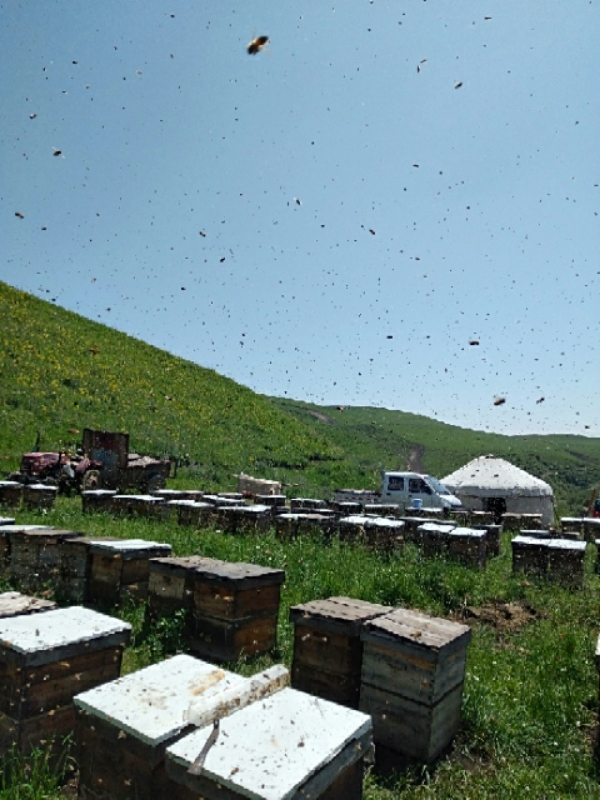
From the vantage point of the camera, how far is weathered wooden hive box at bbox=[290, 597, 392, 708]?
12.2 ft

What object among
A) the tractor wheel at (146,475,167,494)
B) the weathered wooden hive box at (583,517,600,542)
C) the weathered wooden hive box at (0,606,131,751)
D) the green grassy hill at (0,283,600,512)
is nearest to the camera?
the weathered wooden hive box at (0,606,131,751)

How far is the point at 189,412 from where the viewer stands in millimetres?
32562

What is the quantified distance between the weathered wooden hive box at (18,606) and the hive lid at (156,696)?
3.87 ft

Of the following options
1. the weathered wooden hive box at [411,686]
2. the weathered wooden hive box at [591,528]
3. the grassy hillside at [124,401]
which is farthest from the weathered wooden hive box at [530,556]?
the grassy hillside at [124,401]

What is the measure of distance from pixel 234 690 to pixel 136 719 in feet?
1.40

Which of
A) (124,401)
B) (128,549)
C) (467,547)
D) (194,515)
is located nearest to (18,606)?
(128,549)

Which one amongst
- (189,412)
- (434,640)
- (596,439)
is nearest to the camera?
(434,640)

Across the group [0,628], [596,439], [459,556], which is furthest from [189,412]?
[596,439]

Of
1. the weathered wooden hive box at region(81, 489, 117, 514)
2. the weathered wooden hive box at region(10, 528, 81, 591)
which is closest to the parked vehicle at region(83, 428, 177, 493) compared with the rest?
the weathered wooden hive box at region(81, 489, 117, 514)

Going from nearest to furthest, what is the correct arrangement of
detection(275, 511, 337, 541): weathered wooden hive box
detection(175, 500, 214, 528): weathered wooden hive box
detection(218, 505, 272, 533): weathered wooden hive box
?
detection(275, 511, 337, 541): weathered wooden hive box
detection(218, 505, 272, 533): weathered wooden hive box
detection(175, 500, 214, 528): weathered wooden hive box

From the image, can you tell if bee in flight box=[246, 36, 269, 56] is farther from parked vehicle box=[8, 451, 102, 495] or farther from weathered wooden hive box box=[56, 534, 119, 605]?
parked vehicle box=[8, 451, 102, 495]

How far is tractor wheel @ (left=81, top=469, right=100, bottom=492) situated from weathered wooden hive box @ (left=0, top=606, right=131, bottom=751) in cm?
1279

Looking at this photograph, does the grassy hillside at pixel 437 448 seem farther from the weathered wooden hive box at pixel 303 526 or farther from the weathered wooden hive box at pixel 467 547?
the weathered wooden hive box at pixel 467 547

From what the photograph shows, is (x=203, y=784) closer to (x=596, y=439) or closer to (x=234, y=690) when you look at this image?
(x=234, y=690)
